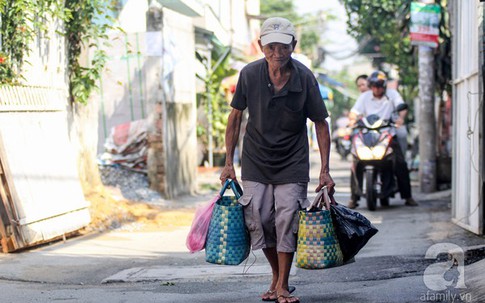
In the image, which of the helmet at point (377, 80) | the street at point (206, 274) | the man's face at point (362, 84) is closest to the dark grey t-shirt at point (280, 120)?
the street at point (206, 274)

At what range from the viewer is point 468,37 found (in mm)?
9109

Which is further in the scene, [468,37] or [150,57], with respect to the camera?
[150,57]

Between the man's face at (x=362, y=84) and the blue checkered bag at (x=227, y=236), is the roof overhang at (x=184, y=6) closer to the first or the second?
the man's face at (x=362, y=84)

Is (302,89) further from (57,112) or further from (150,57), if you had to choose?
(150,57)

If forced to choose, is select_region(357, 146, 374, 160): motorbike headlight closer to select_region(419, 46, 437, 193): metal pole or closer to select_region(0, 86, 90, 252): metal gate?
select_region(419, 46, 437, 193): metal pole

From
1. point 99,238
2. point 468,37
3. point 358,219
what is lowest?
point 99,238

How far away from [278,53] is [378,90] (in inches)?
277

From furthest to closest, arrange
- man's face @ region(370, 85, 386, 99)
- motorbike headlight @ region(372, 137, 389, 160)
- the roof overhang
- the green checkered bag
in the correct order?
the roof overhang
man's face @ region(370, 85, 386, 99)
motorbike headlight @ region(372, 137, 389, 160)
the green checkered bag

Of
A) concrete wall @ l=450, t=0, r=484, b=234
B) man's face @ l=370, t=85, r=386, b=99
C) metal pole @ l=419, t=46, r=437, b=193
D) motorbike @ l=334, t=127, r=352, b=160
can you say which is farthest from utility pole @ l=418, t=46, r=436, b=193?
motorbike @ l=334, t=127, r=352, b=160

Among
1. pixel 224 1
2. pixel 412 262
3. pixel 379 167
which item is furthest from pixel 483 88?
pixel 224 1

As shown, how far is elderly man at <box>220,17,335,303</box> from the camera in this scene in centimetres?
583

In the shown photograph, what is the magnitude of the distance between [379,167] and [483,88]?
13.2ft

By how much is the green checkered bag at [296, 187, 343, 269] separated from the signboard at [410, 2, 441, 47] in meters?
9.18

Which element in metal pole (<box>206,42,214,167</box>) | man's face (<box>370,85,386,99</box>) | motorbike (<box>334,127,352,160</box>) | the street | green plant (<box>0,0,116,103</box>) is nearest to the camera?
the street
